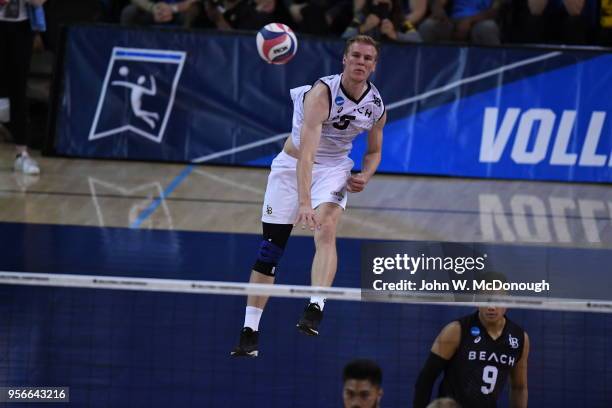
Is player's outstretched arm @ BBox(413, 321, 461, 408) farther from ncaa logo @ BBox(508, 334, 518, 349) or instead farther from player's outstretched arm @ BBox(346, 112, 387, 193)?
player's outstretched arm @ BBox(346, 112, 387, 193)

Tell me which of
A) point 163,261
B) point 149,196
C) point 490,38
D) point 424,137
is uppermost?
point 490,38

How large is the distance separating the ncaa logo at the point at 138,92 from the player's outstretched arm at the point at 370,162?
7027 millimetres

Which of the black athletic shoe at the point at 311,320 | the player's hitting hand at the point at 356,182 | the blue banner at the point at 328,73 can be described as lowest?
the black athletic shoe at the point at 311,320

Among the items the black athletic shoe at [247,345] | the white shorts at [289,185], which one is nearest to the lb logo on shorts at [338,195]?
the white shorts at [289,185]

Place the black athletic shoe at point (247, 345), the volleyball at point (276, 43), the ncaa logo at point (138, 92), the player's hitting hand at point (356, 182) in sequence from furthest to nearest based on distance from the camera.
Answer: the ncaa logo at point (138, 92), the volleyball at point (276, 43), the player's hitting hand at point (356, 182), the black athletic shoe at point (247, 345)

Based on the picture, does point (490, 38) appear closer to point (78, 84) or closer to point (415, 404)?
point (78, 84)

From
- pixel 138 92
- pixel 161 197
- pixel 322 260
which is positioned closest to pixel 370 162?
pixel 322 260

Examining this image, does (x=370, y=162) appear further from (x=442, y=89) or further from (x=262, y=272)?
(x=442, y=89)

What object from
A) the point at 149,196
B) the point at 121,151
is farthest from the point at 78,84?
the point at 149,196

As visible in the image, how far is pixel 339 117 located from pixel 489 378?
2546 millimetres

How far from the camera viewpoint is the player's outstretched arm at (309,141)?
8.59m

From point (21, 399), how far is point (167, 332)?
1.81 m

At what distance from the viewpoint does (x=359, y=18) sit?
1628 cm

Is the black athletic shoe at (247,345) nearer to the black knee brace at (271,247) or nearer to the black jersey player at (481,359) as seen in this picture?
the black knee brace at (271,247)
